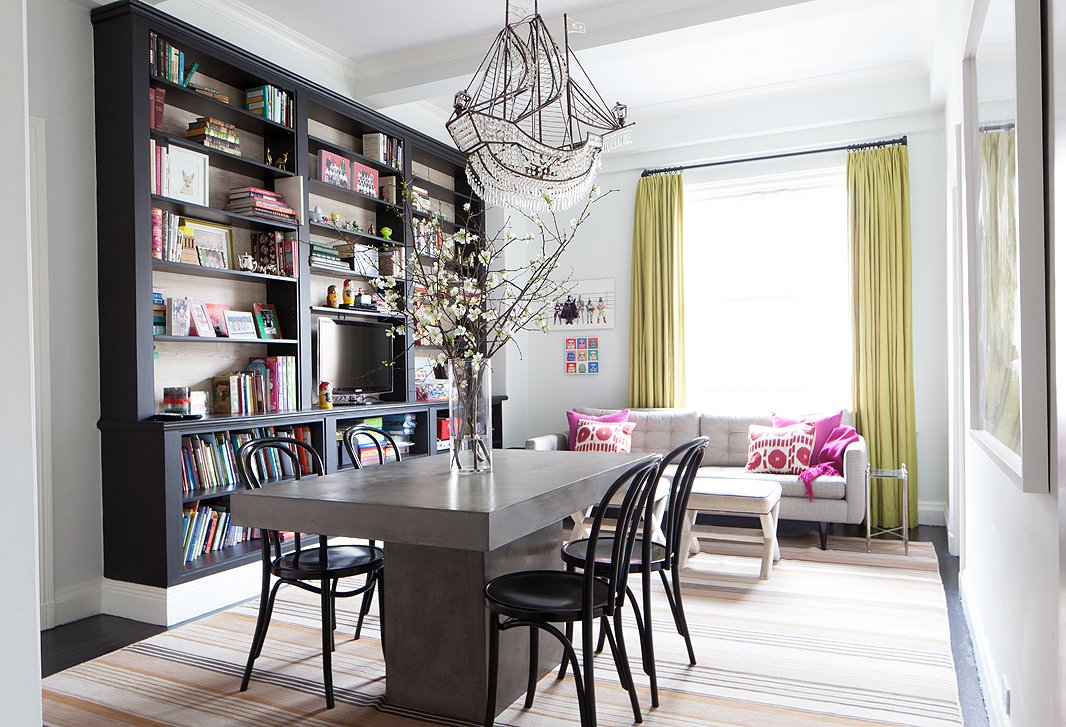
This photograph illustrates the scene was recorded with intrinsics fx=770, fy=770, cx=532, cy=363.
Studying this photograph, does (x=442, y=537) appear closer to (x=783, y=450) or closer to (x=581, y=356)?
(x=783, y=450)

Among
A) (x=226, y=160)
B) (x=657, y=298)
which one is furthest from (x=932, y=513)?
(x=226, y=160)

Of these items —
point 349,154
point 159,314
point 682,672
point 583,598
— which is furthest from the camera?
point 349,154

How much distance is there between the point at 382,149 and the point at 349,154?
0.35m

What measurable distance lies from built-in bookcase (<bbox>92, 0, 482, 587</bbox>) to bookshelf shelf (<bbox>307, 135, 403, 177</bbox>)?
0.05ft

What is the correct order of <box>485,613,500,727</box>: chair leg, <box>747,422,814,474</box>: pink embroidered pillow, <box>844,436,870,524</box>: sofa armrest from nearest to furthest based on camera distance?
1. <box>485,613,500,727</box>: chair leg
2. <box>844,436,870,524</box>: sofa armrest
3. <box>747,422,814,474</box>: pink embroidered pillow

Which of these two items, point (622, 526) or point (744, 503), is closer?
point (622, 526)

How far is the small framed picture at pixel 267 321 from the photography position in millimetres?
4500

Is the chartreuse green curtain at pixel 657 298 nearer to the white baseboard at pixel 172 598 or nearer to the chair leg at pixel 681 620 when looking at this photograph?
the chair leg at pixel 681 620

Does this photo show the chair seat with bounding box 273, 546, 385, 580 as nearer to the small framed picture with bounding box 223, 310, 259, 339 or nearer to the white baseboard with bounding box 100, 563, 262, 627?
the white baseboard with bounding box 100, 563, 262, 627

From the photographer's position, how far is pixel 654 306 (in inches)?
246

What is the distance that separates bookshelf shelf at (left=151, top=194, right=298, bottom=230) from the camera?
12.7 feet

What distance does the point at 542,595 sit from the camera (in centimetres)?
237

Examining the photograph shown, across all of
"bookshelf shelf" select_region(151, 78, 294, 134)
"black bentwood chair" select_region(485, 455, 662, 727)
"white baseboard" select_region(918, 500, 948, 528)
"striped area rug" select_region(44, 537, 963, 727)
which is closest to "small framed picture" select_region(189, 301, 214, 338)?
"bookshelf shelf" select_region(151, 78, 294, 134)

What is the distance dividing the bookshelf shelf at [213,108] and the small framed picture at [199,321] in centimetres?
106
